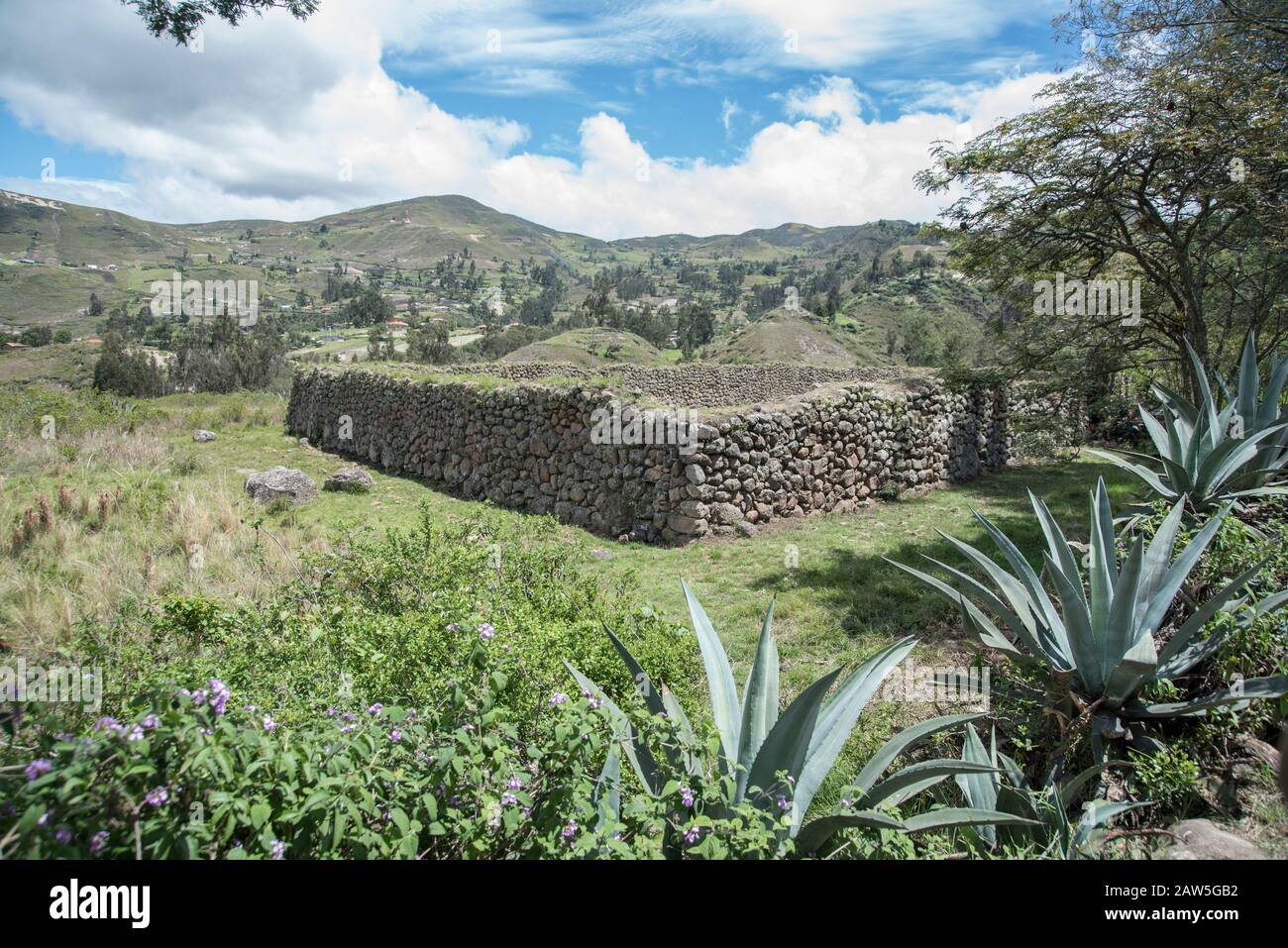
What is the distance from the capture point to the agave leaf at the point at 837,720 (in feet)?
7.13

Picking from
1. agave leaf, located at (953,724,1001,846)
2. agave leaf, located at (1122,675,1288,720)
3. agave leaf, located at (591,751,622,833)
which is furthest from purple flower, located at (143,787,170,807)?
agave leaf, located at (1122,675,1288,720)

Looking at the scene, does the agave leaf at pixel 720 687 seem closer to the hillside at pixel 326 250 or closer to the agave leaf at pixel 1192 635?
the agave leaf at pixel 1192 635

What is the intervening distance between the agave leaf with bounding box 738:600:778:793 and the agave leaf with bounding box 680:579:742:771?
54 mm

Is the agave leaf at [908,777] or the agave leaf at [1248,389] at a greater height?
the agave leaf at [1248,389]

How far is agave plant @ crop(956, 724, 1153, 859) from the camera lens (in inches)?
82.2

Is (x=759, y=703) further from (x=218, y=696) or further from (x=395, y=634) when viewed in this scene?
(x=395, y=634)

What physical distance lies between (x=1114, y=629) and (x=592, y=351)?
2977 cm

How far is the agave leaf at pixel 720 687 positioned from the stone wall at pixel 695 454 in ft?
17.1

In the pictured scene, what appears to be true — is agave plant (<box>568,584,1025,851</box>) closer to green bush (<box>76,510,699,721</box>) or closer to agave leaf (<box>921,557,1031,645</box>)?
green bush (<box>76,510,699,721</box>)

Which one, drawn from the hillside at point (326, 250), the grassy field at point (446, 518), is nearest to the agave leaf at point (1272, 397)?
the grassy field at point (446, 518)

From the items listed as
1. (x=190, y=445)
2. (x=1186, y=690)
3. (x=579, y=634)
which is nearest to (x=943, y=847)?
(x=1186, y=690)

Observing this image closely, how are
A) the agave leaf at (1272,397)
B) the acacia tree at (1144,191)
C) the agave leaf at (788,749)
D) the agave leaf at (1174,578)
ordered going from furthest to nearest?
the acacia tree at (1144,191), the agave leaf at (1272,397), the agave leaf at (1174,578), the agave leaf at (788,749)

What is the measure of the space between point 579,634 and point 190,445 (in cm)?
1313
